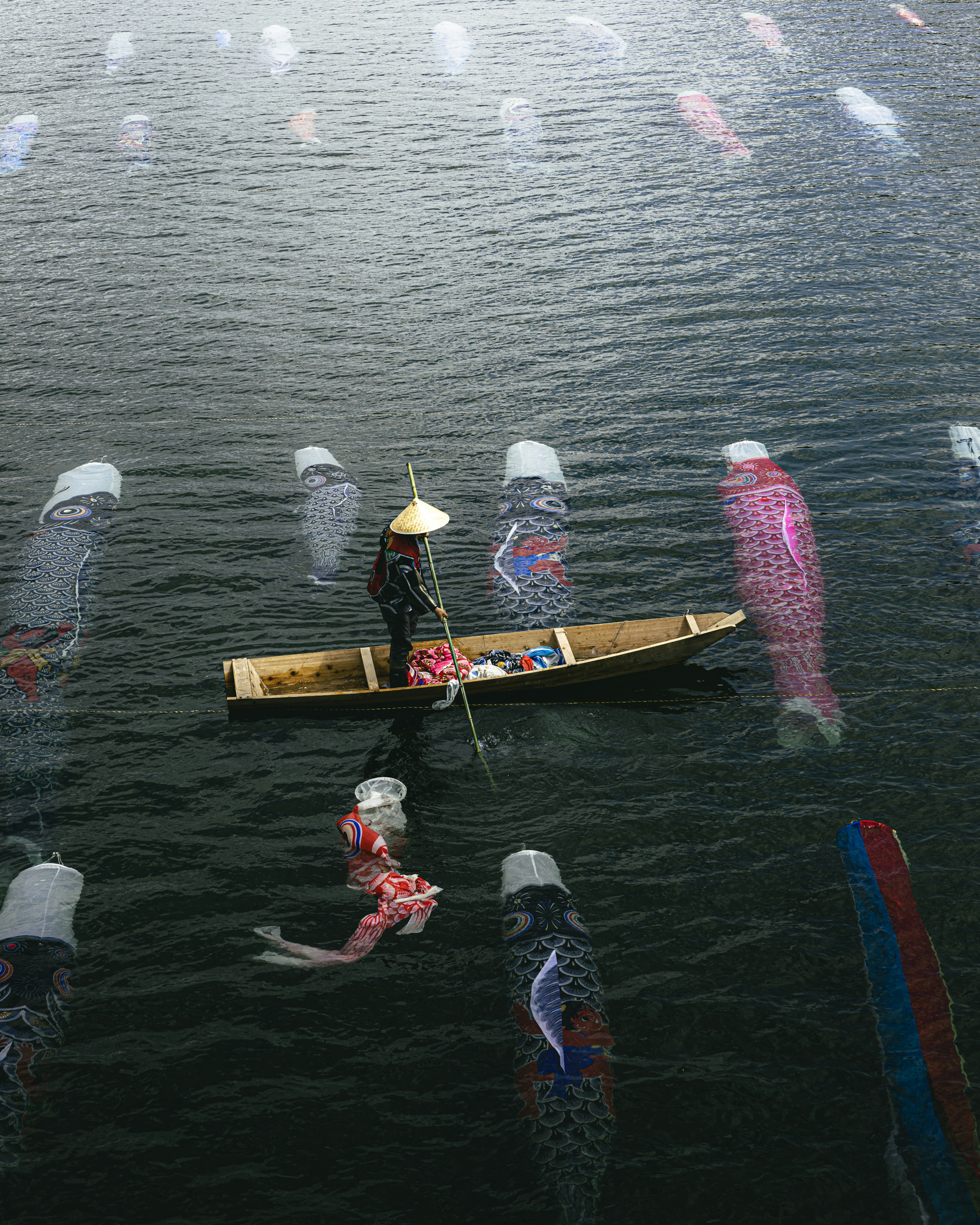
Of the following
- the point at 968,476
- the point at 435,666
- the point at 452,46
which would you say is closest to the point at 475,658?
the point at 435,666

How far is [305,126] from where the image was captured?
154ft

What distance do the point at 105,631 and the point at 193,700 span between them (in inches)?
116

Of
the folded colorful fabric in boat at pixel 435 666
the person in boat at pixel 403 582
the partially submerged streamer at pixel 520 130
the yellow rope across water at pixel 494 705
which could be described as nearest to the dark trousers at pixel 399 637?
the person in boat at pixel 403 582

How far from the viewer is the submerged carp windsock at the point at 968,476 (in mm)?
20938

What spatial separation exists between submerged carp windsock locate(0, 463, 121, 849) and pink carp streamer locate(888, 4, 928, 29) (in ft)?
164

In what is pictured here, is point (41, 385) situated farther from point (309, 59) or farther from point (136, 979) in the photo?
point (309, 59)

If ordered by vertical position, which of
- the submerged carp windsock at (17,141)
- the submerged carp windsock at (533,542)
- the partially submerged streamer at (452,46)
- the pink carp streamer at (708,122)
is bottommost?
the submerged carp windsock at (17,141)

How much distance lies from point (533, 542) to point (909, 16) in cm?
4932

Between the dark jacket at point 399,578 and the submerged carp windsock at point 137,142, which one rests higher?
the dark jacket at point 399,578

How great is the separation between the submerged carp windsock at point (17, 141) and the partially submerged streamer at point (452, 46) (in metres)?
20.3

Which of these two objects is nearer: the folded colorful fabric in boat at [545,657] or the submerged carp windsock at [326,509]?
the folded colorful fabric in boat at [545,657]

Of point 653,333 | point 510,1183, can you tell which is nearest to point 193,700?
point 510,1183

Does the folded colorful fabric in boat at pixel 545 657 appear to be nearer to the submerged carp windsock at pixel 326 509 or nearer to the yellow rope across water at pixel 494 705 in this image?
the yellow rope across water at pixel 494 705

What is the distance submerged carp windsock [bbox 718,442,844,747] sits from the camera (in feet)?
57.6
